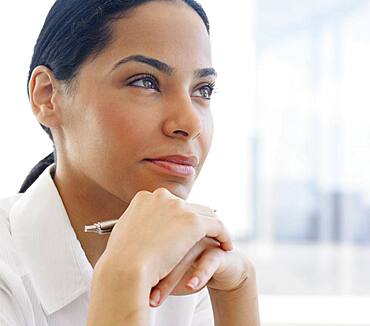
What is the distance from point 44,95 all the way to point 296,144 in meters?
1.67

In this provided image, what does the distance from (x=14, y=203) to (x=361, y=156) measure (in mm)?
1758

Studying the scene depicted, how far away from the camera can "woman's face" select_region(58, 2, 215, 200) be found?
1172 mm

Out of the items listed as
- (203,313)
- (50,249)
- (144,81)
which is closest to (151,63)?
(144,81)

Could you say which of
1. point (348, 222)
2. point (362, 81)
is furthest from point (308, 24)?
point (348, 222)

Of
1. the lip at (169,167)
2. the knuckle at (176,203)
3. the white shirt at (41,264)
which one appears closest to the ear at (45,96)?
the white shirt at (41,264)

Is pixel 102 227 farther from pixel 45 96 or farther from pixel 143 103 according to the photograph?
pixel 45 96

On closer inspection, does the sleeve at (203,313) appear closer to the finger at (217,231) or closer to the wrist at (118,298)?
the finger at (217,231)

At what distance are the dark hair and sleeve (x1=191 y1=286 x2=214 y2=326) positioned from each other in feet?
Answer: 1.88

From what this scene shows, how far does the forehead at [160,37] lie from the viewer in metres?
1.20

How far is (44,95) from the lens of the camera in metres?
1.31

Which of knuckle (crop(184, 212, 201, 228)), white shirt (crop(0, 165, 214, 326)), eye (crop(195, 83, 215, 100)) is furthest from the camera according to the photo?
eye (crop(195, 83, 215, 100))

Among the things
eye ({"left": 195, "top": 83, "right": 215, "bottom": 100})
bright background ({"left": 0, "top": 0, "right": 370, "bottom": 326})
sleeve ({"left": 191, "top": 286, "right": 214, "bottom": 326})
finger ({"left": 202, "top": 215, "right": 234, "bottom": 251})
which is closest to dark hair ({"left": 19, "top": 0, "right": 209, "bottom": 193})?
eye ({"left": 195, "top": 83, "right": 215, "bottom": 100})

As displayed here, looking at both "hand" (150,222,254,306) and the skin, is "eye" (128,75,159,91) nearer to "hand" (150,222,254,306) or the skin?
the skin

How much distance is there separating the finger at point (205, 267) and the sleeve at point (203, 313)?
43 centimetres
